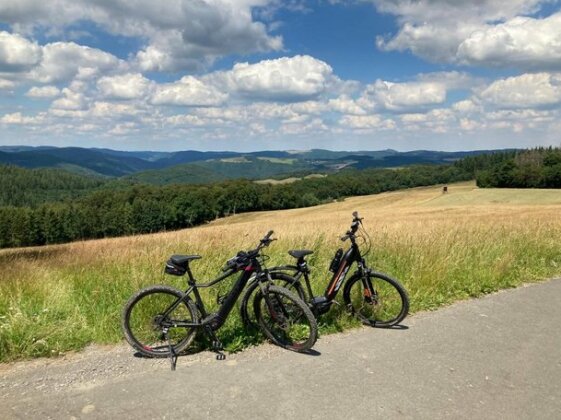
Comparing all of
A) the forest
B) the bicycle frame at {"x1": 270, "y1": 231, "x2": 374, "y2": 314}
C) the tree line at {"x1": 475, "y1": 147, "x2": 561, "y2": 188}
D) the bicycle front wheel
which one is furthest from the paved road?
the tree line at {"x1": 475, "y1": 147, "x2": 561, "y2": 188}

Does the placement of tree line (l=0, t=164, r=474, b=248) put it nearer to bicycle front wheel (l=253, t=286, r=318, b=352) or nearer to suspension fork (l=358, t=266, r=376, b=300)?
suspension fork (l=358, t=266, r=376, b=300)

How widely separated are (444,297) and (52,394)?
226 inches

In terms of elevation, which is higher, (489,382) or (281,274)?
(281,274)

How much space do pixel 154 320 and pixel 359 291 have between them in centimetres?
285

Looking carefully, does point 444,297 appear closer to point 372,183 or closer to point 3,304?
point 3,304

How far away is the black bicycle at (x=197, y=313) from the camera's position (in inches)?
203

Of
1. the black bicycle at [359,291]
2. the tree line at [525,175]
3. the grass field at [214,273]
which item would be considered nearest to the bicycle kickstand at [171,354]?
the grass field at [214,273]

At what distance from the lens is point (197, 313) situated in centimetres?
523

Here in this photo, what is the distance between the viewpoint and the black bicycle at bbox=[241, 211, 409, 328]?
596cm

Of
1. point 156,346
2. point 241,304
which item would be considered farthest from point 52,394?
point 241,304

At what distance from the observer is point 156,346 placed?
521cm

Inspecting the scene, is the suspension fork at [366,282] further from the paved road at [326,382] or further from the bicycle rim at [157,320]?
the bicycle rim at [157,320]

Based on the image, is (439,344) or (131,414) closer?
(131,414)

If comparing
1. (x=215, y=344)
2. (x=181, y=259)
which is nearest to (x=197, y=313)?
(x=215, y=344)
